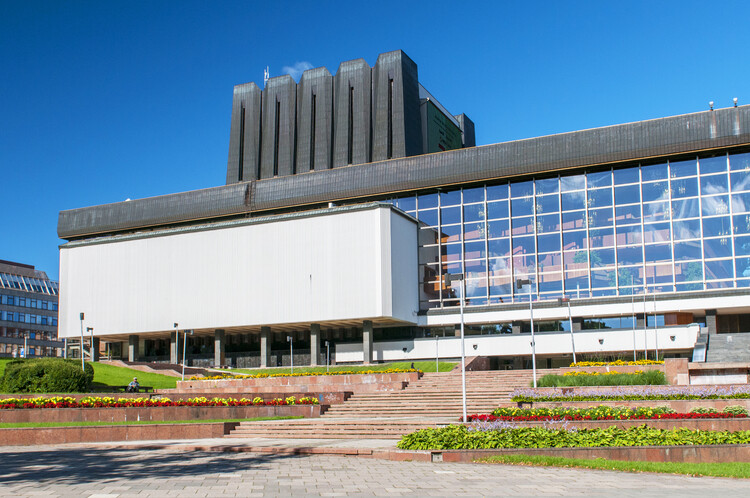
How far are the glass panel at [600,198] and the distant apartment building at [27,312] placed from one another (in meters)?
90.5

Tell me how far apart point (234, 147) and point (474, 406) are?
181ft

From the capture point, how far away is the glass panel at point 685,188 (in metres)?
56.2

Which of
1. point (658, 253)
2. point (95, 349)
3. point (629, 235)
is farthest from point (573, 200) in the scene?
point (95, 349)

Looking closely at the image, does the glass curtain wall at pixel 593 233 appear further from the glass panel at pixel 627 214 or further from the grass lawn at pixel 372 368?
the grass lawn at pixel 372 368

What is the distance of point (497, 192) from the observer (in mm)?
62938

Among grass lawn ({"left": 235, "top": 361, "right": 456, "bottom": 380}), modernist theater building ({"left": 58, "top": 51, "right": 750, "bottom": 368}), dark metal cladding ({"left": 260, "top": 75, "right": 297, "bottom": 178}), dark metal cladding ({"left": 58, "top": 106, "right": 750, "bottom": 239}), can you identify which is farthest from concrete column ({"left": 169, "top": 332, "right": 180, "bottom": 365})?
dark metal cladding ({"left": 260, "top": 75, "right": 297, "bottom": 178})

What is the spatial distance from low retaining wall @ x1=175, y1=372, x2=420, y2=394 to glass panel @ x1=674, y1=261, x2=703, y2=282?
2471cm

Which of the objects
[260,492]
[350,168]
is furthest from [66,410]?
[350,168]

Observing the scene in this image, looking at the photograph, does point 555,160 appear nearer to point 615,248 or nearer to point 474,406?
point 615,248

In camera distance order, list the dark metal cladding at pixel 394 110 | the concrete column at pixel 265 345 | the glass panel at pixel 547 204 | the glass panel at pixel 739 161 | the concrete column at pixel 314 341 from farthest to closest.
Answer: the dark metal cladding at pixel 394 110 < the concrete column at pixel 265 345 < the concrete column at pixel 314 341 < the glass panel at pixel 547 204 < the glass panel at pixel 739 161

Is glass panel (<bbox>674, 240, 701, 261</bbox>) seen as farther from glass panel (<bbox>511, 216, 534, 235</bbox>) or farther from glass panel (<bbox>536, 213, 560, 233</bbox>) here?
glass panel (<bbox>511, 216, 534, 235</bbox>)

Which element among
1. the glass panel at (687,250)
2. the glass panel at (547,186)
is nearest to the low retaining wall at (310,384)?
the glass panel at (547,186)

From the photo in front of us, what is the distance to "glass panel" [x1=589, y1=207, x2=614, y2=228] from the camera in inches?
2311

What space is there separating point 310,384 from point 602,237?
28.0 metres
